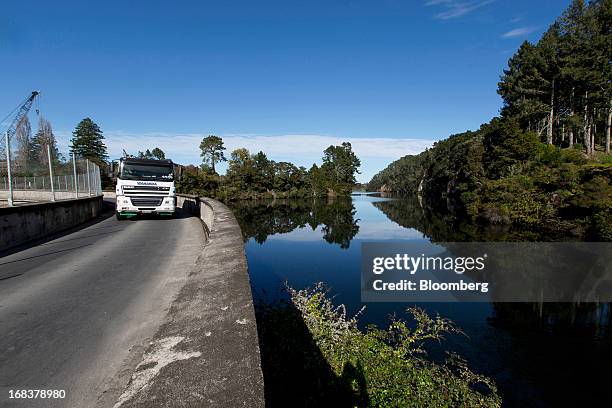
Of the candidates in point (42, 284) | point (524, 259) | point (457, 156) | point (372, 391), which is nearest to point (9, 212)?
point (42, 284)

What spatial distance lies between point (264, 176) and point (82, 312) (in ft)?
279

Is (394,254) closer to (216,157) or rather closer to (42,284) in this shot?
(42,284)

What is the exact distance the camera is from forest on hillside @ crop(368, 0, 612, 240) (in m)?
27.4

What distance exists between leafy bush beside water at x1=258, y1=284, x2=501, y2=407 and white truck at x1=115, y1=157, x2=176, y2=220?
10293 millimetres

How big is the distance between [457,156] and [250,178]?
48731 millimetres

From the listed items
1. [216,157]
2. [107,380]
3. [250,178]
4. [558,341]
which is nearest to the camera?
[107,380]

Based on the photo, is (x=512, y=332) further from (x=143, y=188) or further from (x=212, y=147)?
(x=212, y=147)

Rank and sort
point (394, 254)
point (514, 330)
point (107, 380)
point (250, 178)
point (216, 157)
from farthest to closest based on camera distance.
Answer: point (216, 157)
point (250, 178)
point (394, 254)
point (514, 330)
point (107, 380)

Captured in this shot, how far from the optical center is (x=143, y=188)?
15242 mm

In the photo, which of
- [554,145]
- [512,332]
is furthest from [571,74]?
[512,332]

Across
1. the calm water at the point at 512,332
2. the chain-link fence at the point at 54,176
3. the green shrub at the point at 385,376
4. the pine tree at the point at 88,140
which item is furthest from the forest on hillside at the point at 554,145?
the pine tree at the point at 88,140

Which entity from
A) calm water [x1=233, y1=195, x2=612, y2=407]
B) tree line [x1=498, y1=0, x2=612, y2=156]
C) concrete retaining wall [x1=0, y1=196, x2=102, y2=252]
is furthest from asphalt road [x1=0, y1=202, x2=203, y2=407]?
tree line [x1=498, y1=0, x2=612, y2=156]

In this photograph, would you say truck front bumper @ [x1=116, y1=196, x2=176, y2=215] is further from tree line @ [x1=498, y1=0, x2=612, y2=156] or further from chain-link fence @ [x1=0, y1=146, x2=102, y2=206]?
tree line @ [x1=498, y1=0, x2=612, y2=156]

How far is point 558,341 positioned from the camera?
9898 mm
